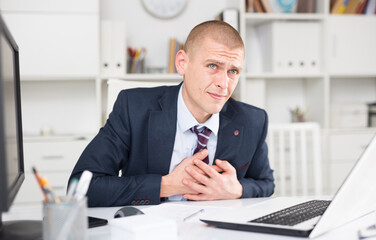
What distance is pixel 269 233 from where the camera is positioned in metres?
0.98

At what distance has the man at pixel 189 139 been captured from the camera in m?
1.40

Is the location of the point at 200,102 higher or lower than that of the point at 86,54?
lower

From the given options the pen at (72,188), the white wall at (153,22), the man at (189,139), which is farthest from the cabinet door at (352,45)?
the pen at (72,188)

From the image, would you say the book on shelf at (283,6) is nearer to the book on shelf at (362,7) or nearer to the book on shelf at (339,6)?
the book on shelf at (339,6)

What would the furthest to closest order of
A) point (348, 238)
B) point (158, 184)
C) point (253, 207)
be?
point (158, 184) → point (253, 207) → point (348, 238)

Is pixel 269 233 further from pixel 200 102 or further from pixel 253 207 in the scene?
pixel 200 102

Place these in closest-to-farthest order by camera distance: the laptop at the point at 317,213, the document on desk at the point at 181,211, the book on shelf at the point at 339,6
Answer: the laptop at the point at 317,213, the document on desk at the point at 181,211, the book on shelf at the point at 339,6

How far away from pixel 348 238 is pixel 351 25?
2941 mm

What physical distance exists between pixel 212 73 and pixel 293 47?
7.09 ft

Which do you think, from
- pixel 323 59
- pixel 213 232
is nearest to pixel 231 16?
pixel 323 59

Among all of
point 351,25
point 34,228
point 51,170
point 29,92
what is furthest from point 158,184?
point 351,25

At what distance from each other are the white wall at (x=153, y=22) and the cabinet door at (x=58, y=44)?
0.37 metres

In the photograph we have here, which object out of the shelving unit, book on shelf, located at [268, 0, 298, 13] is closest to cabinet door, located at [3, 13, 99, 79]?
the shelving unit

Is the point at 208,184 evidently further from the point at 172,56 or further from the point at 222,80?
the point at 172,56
